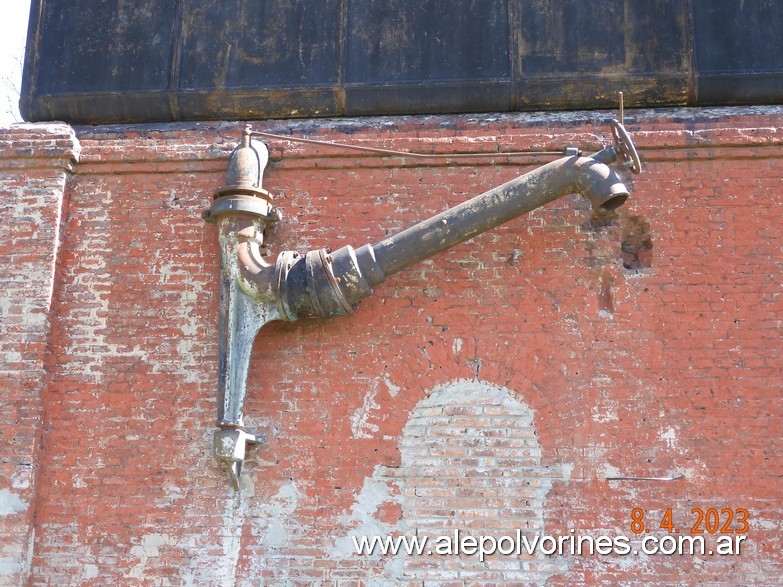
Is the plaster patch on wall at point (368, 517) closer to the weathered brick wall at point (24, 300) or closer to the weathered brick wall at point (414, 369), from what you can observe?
the weathered brick wall at point (414, 369)

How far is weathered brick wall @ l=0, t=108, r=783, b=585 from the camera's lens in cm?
566

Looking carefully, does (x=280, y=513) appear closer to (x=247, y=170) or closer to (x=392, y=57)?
(x=247, y=170)

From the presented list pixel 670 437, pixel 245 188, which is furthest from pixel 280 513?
pixel 670 437

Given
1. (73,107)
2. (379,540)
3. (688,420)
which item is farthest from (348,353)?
(73,107)

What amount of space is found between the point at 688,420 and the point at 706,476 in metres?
0.35

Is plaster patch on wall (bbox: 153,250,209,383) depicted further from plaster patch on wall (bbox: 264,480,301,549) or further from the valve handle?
the valve handle

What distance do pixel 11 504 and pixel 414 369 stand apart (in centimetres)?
269

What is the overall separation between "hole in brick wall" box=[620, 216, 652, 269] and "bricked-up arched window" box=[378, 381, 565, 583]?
126 cm

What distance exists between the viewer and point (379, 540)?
5660mm

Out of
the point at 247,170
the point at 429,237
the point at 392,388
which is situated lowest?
the point at 392,388

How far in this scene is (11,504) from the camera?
19.1 ft

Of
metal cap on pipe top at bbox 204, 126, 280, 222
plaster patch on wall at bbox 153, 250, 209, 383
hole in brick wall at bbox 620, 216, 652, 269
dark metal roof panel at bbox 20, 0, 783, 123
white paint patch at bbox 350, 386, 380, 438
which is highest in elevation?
dark metal roof panel at bbox 20, 0, 783, 123

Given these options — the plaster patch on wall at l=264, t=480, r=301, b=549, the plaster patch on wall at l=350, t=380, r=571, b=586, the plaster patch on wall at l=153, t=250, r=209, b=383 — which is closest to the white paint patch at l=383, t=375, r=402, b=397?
the plaster patch on wall at l=350, t=380, r=571, b=586

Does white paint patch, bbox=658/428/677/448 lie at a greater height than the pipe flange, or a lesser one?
lesser
